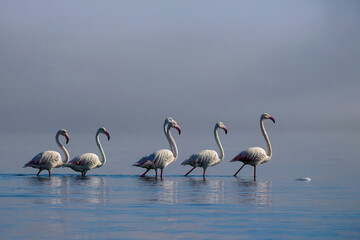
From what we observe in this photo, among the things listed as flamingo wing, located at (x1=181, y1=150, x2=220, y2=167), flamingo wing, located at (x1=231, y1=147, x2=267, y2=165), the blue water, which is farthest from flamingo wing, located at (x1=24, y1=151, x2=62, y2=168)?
flamingo wing, located at (x1=231, y1=147, x2=267, y2=165)

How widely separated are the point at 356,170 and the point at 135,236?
18984mm

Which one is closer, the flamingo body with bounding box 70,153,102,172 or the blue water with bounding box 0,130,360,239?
the blue water with bounding box 0,130,360,239

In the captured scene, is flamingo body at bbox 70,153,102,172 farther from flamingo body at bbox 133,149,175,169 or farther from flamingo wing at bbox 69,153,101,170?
flamingo body at bbox 133,149,175,169

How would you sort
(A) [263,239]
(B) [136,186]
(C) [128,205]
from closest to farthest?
(A) [263,239]
(C) [128,205]
(B) [136,186]

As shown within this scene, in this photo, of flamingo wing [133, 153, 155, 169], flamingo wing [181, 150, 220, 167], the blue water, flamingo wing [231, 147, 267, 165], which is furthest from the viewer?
flamingo wing [231, 147, 267, 165]

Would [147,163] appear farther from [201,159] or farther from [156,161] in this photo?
[201,159]

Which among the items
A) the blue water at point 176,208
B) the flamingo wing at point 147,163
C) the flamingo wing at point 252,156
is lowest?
the blue water at point 176,208

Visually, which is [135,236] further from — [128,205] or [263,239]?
[128,205]

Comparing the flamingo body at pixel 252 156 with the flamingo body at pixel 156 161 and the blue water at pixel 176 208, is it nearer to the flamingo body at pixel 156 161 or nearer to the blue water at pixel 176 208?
the blue water at pixel 176 208

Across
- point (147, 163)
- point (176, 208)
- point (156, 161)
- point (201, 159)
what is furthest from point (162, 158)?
point (176, 208)

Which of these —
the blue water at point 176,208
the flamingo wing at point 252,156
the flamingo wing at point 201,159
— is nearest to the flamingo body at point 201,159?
the flamingo wing at point 201,159

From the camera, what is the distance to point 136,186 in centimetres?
2002

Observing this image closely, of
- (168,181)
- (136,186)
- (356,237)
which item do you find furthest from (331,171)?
(356,237)

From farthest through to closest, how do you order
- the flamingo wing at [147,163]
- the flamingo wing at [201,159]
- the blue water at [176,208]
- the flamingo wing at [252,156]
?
the flamingo wing at [252,156] → the flamingo wing at [201,159] → the flamingo wing at [147,163] → the blue water at [176,208]
